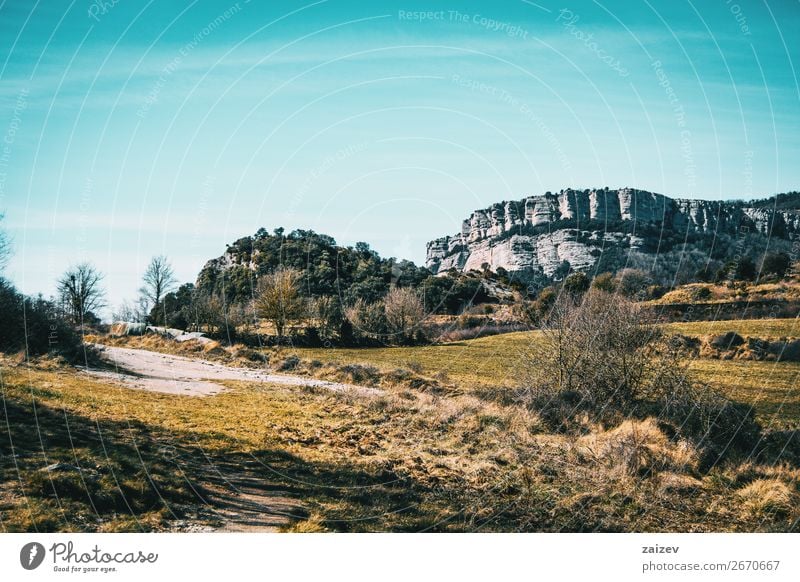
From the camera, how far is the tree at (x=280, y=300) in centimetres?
4341

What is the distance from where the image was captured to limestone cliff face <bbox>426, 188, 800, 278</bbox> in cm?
5725

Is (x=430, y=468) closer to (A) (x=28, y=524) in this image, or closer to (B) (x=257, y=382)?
(A) (x=28, y=524)

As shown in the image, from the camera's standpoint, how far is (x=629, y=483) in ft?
32.0

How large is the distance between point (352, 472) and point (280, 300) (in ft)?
110

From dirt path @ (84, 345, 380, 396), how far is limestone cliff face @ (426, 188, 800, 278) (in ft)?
111

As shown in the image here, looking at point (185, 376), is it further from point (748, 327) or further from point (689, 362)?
point (748, 327)

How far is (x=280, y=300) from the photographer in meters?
42.5

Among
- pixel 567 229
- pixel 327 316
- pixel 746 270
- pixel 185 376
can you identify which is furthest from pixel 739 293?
pixel 185 376

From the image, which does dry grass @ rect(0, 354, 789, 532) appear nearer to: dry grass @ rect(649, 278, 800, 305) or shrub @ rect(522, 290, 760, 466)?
shrub @ rect(522, 290, 760, 466)

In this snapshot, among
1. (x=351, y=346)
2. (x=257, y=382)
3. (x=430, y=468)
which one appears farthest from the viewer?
(x=351, y=346)

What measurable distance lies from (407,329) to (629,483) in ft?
122

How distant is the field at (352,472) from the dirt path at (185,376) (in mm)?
3701

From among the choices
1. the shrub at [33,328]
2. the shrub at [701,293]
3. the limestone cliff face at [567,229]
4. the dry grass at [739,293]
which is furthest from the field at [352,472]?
the limestone cliff face at [567,229]

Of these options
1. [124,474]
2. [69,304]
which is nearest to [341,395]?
[124,474]
